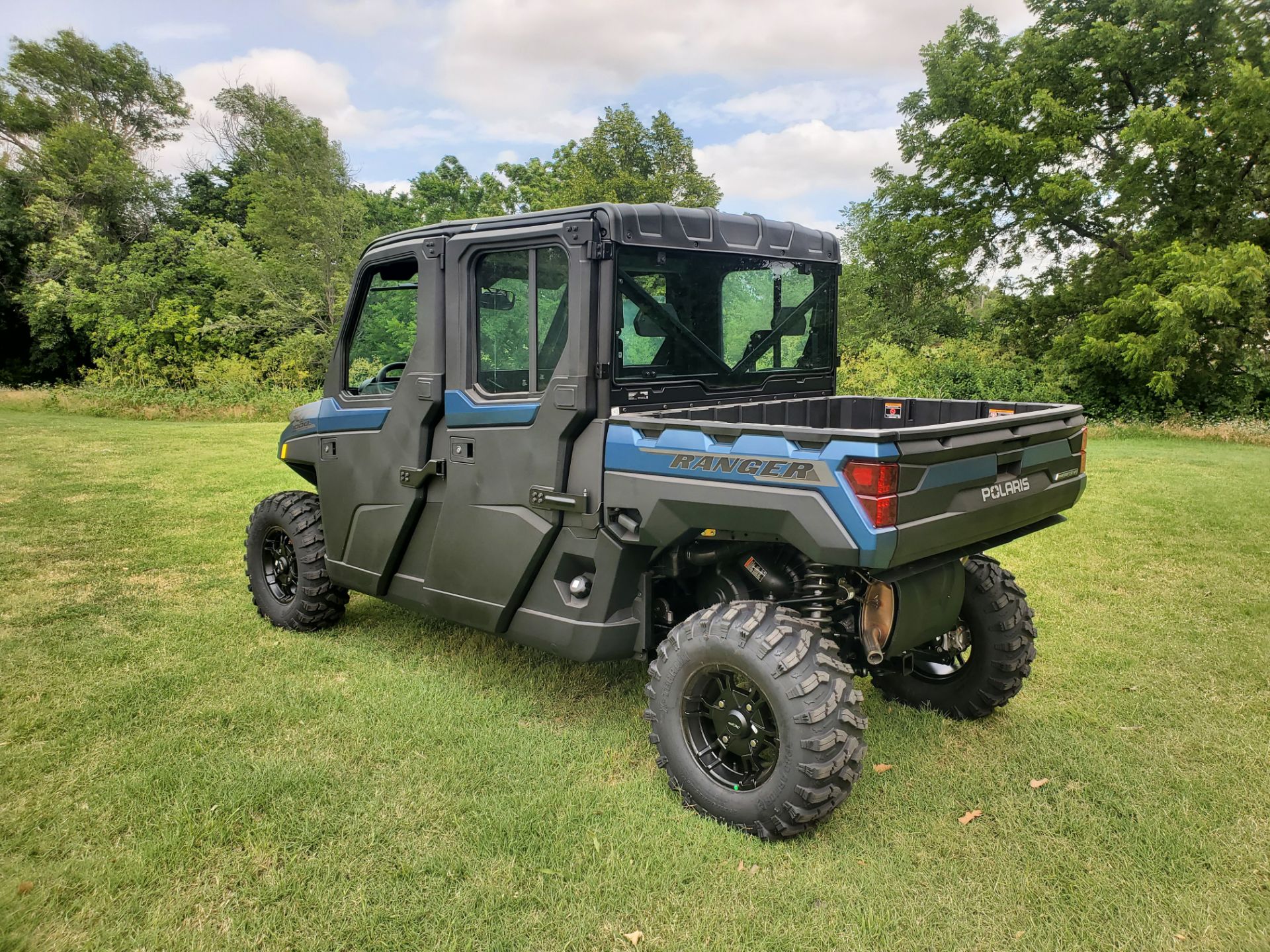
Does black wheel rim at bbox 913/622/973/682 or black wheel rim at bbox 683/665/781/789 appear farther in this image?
black wheel rim at bbox 913/622/973/682

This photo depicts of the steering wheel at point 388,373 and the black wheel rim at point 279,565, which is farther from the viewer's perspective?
the black wheel rim at point 279,565

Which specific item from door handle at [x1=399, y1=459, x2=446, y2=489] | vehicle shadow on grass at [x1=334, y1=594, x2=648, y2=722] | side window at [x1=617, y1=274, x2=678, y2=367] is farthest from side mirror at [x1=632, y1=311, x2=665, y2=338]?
vehicle shadow on grass at [x1=334, y1=594, x2=648, y2=722]

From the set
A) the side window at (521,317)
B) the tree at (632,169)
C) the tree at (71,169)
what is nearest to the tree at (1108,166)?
the tree at (632,169)

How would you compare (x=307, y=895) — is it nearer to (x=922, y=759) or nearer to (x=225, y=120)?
(x=922, y=759)

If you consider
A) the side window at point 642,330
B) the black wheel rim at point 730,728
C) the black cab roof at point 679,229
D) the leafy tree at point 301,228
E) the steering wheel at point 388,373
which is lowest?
the black wheel rim at point 730,728

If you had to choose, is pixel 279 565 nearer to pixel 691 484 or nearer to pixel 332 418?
pixel 332 418

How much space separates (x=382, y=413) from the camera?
15.1ft

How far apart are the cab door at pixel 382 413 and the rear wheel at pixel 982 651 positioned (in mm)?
2781

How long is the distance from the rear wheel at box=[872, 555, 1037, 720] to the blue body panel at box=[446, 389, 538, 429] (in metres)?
2.30

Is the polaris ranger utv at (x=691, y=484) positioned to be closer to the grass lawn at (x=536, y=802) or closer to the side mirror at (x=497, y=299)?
the side mirror at (x=497, y=299)

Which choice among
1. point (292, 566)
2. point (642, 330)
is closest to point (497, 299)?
point (642, 330)

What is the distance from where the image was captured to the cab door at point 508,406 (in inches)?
146

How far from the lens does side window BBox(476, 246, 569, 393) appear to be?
12.5 feet

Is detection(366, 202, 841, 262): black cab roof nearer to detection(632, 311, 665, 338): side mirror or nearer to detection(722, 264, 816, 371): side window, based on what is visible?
detection(722, 264, 816, 371): side window
